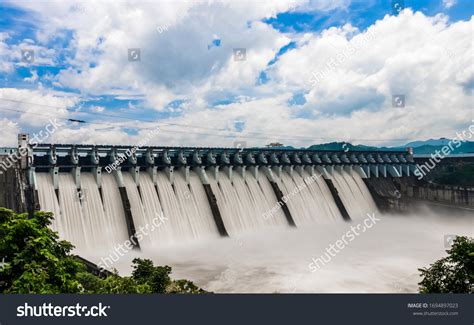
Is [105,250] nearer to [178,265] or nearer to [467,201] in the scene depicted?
[178,265]

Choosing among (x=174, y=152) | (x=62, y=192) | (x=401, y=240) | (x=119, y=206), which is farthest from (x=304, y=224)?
(x=62, y=192)

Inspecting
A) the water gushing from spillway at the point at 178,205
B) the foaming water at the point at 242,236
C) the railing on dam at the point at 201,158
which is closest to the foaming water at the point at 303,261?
the foaming water at the point at 242,236

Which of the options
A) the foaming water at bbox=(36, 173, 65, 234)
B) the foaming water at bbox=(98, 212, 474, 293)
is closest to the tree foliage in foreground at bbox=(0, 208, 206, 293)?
the foaming water at bbox=(98, 212, 474, 293)

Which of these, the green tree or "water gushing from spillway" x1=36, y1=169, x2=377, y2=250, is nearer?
the green tree

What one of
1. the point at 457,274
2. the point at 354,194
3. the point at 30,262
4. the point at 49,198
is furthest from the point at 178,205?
the point at 354,194

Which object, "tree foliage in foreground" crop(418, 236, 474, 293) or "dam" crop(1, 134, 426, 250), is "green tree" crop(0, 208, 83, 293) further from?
"dam" crop(1, 134, 426, 250)

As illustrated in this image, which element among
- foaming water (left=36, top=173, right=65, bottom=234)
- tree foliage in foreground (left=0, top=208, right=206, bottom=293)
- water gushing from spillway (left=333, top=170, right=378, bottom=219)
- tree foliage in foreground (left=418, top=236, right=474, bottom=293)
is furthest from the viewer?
water gushing from spillway (left=333, top=170, right=378, bottom=219)

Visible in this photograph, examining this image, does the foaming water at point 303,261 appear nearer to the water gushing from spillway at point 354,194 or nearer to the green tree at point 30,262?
the water gushing from spillway at point 354,194
